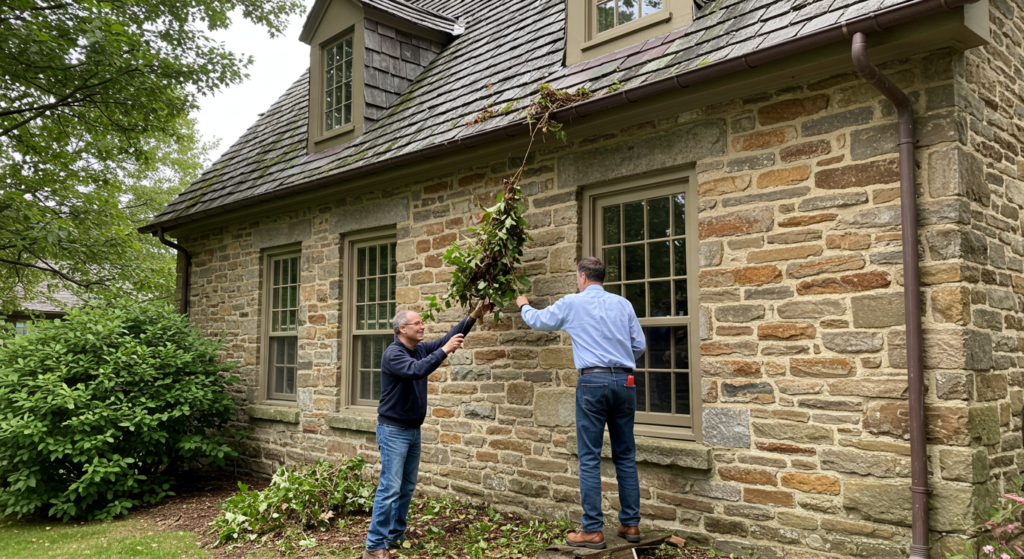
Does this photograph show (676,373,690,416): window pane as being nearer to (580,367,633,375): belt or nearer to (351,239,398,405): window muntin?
(580,367,633,375): belt

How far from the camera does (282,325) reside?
9.79m

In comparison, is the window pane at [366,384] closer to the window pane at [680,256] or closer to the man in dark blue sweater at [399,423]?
the man in dark blue sweater at [399,423]

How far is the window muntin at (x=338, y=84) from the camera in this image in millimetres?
9367

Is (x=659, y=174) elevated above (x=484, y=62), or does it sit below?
below

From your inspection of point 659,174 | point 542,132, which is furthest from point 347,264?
point 659,174

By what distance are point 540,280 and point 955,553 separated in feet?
11.9

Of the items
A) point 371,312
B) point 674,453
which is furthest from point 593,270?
point 371,312

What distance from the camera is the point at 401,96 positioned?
363 inches

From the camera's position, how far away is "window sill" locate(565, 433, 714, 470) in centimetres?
514

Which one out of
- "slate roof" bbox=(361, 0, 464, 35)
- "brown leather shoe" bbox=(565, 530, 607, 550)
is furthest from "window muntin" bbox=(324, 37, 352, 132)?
"brown leather shoe" bbox=(565, 530, 607, 550)

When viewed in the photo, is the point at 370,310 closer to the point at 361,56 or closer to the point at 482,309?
the point at 482,309

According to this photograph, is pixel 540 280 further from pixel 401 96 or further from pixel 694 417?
pixel 401 96

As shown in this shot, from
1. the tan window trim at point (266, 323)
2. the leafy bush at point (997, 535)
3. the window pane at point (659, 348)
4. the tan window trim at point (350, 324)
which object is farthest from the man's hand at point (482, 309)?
the tan window trim at point (266, 323)

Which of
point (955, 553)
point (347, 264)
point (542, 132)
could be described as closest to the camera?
point (955, 553)
